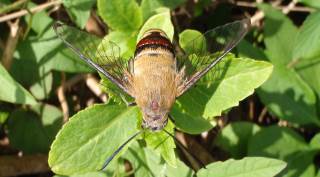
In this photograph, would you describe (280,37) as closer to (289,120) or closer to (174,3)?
(289,120)

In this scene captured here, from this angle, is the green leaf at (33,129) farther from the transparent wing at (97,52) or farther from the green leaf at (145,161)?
the transparent wing at (97,52)

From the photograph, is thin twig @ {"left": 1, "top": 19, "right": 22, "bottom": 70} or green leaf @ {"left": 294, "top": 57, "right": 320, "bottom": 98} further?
green leaf @ {"left": 294, "top": 57, "right": 320, "bottom": 98}

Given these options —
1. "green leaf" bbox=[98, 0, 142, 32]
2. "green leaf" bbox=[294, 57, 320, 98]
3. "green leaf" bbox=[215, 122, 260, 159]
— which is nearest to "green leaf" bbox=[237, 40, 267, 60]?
Result: "green leaf" bbox=[294, 57, 320, 98]

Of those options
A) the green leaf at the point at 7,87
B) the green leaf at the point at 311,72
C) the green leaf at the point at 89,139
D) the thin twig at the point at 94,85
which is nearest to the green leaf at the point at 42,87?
the thin twig at the point at 94,85

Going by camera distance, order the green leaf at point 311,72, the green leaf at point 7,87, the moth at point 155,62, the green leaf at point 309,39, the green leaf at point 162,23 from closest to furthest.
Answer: the moth at point 155,62, the green leaf at point 162,23, the green leaf at point 7,87, the green leaf at point 309,39, the green leaf at point 311,72

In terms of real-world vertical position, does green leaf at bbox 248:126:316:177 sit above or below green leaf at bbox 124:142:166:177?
below

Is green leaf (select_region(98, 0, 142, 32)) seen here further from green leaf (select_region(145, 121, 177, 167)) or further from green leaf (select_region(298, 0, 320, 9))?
green leaf (select_region(298, 0, 320, 9))

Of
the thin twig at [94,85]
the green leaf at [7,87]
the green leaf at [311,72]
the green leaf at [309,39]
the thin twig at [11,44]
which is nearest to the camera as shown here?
the green leaf at [7,87]

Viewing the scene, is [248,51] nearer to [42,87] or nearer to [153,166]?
[153,166]
